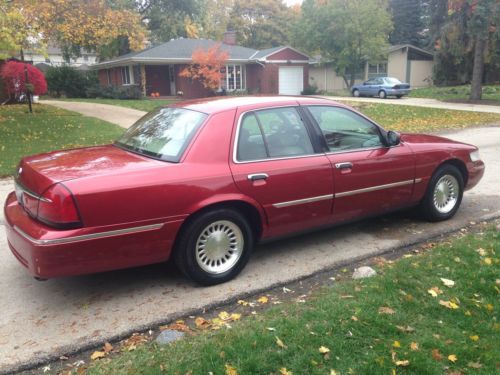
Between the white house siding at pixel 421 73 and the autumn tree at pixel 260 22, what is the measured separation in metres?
17.3

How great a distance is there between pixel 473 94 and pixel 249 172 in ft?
87.4

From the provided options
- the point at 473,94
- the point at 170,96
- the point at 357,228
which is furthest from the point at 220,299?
the point at 170,96

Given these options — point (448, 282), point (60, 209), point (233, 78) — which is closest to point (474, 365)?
point (448, 282)

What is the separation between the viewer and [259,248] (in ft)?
16.9

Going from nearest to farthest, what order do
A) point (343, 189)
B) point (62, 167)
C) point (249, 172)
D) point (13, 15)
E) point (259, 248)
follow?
point (62, 167) → point (249, 172) → point (343, 189) → point (259, 248) → point (13, 15)

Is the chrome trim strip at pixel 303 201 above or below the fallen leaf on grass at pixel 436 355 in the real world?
above

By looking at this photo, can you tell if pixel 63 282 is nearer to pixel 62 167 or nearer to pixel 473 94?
pixel 62 167

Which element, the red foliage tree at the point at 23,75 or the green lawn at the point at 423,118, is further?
the red foliage tree at the point at 23,75

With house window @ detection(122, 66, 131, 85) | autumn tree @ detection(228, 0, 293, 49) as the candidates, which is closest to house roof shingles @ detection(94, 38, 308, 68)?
house window @ detection(122, 66, 131, 85)

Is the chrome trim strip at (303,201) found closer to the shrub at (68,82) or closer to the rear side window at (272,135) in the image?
the rear side window at (272,135)

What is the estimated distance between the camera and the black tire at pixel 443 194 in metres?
5.60

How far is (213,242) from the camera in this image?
413 centimetres

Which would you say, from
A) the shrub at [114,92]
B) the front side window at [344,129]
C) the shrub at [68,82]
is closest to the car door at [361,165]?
the front side window at [344,129]

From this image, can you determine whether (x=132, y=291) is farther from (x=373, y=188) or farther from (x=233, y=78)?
(x=233, y=78)
